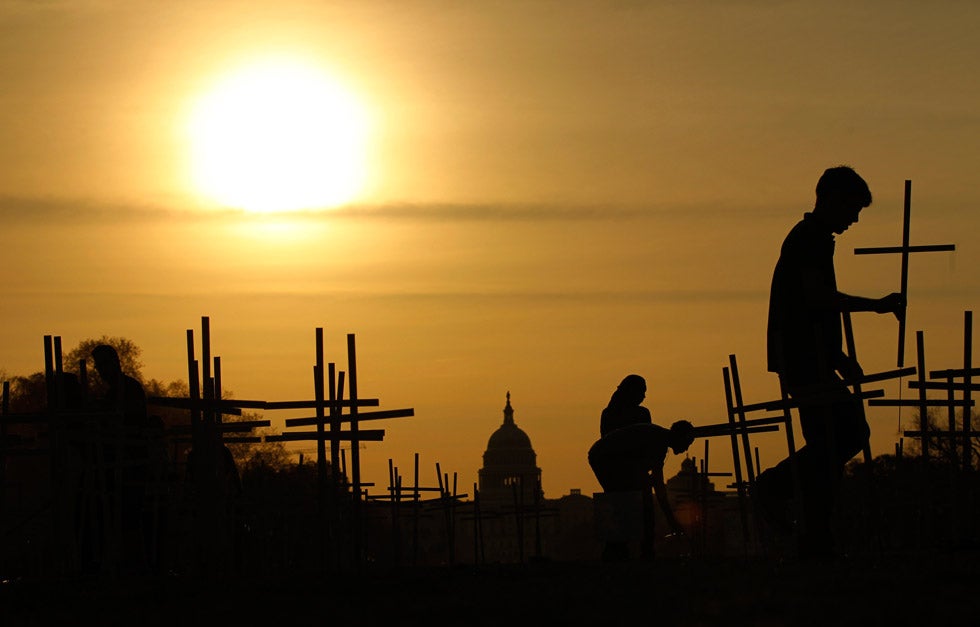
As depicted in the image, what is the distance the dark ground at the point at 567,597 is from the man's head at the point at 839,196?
2.32m

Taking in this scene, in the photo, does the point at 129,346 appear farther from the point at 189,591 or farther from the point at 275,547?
the point at 189,591

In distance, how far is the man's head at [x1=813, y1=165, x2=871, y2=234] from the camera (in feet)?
42.6

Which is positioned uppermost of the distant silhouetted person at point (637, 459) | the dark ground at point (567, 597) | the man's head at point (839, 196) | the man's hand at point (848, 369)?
the man's head at point (839, 196)

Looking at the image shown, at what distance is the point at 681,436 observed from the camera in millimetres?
16547

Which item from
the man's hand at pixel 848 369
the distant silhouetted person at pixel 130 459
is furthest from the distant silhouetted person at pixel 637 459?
the distant silhouetted person at pixel 130 459

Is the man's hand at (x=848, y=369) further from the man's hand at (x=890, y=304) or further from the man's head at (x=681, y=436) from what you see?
the man's head at (x=681, y=436)

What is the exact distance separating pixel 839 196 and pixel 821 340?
1004 mm

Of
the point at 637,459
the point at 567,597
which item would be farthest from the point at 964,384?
the point at 567,597

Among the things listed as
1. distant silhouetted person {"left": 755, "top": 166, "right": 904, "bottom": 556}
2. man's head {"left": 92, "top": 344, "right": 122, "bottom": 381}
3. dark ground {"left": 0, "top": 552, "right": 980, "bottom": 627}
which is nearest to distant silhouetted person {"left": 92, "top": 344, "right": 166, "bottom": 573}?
man's head {"left": 92, "top": 344, "right": 122, "bottom": 381}

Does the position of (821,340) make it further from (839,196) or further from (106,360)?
(106,360)

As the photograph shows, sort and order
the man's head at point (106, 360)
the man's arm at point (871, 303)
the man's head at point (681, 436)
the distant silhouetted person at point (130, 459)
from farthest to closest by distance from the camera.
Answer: the distant silhouetted person at point (130, 459), the man's head at point (106, 360), the man's head at point (681, 436), the man's arm at point (871, 303)

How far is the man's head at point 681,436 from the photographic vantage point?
16.5 m

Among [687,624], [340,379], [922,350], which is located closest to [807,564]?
[687,624]

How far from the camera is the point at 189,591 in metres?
11.5
